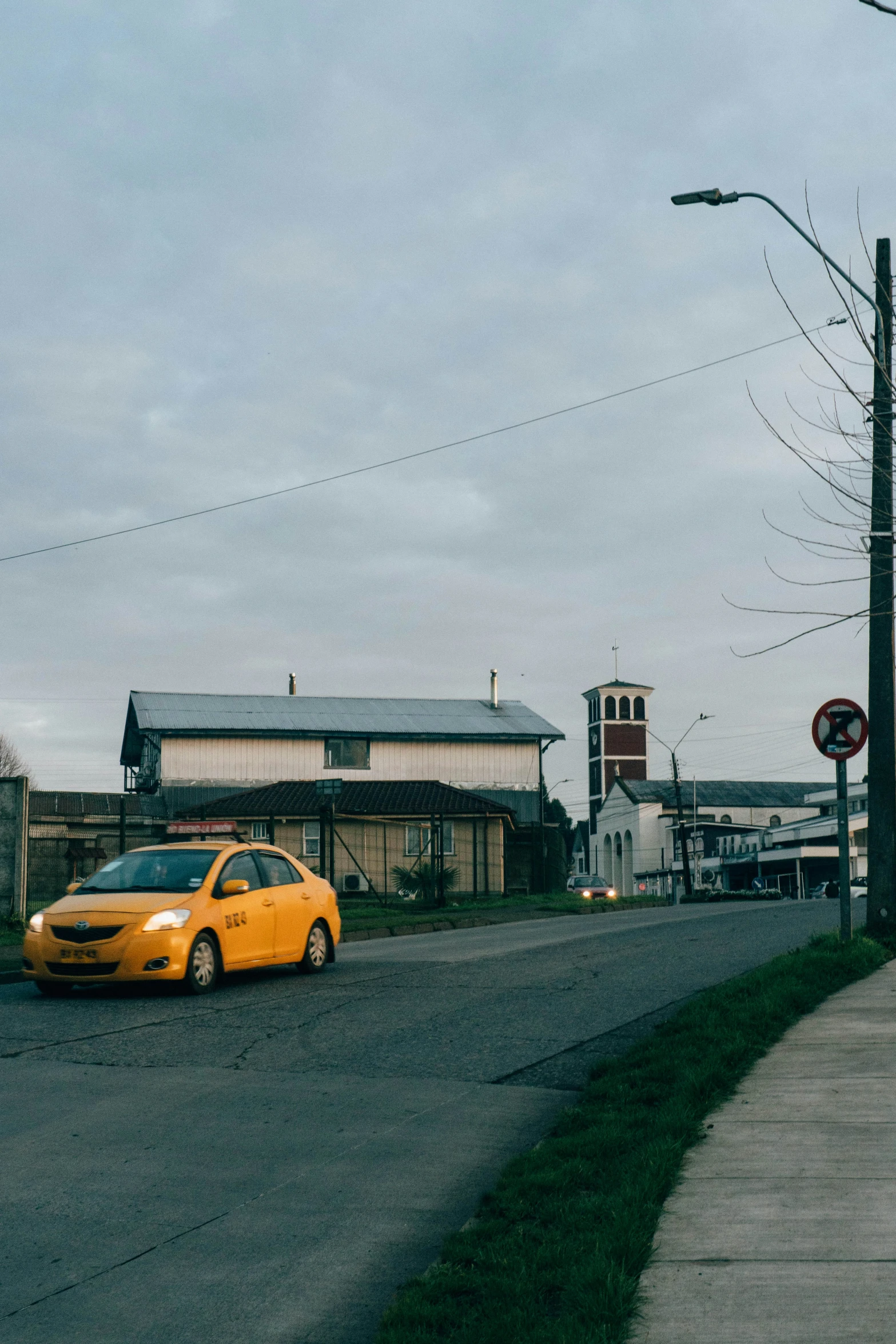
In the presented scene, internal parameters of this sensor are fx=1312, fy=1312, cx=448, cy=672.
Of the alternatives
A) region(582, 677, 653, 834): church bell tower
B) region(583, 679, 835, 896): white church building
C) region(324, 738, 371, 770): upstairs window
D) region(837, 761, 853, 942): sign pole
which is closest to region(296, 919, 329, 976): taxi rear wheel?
region(837, 761, 853, 942): sign pole

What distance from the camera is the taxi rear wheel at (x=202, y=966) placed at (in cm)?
1175

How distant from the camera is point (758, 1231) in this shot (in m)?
4.59

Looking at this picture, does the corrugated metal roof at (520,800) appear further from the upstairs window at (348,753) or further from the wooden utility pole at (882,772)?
the wooden utility pole at (882,772)

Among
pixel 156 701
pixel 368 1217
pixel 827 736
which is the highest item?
pixel 156 701

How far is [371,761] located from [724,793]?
5555 cm

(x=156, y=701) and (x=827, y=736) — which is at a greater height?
(x=156, y=701)

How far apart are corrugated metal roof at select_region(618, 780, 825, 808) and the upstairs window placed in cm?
5013

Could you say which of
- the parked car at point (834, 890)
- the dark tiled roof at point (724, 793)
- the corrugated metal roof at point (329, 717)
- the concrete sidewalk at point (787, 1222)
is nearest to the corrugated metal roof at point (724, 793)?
the dark tiled roof at point (724, 793)

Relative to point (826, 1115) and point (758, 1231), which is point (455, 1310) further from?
point (826, 1115)

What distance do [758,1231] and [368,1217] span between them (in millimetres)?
1676

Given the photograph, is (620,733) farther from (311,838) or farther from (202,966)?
(202,966)

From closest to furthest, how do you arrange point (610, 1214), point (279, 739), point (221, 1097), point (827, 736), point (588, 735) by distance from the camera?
1. point (610, 1214)
2. point (221, 1097)
3. point (827, 736)
4. point (279, 739)
5. point (588, 735)

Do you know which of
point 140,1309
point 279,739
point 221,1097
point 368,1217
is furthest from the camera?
point 279,739

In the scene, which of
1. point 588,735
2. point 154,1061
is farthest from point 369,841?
point 588,735
